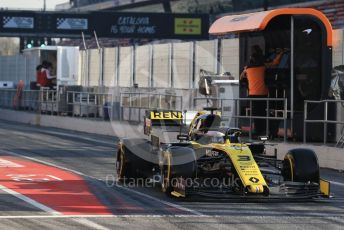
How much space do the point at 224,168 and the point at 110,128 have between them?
58.1 feet

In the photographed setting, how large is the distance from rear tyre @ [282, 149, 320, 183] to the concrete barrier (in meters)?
5.14

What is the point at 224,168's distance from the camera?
13242 mm

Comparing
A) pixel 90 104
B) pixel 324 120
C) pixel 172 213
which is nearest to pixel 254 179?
pixel 172 213

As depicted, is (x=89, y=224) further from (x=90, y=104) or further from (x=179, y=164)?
(x=90, y=104)

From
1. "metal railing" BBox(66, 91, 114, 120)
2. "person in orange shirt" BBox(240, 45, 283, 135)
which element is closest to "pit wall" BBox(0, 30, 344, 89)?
"metal railing" BBox(66, 91, 114, 120)

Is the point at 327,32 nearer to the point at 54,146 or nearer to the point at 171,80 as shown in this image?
the point at 54,146

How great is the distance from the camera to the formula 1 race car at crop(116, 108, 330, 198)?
502 inches

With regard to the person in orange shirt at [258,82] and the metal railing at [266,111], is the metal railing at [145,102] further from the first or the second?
the person in orange shirt at [258,82]

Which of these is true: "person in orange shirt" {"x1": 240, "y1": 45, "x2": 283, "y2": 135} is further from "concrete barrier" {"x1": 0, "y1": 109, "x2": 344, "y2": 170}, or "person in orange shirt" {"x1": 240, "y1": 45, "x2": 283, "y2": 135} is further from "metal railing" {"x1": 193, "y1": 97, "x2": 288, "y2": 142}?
"concrete barrier" {"x1": 0, "y1": 109, "x2": 344, "y2": 170}

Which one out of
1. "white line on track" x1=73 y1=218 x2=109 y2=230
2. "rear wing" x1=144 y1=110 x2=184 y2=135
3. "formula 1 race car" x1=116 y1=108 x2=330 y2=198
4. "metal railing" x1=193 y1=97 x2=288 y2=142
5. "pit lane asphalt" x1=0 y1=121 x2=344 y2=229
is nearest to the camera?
"white line on track" x1=73 y1=218 x2=109 y2=230

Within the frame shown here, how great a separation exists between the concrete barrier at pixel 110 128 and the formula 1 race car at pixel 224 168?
4471 mm

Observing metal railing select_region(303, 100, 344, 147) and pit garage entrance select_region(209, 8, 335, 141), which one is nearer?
metal railing select_region(303, 100, 344, 147)

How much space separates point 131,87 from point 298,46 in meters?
12.7

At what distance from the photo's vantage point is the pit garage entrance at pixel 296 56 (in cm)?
2142
